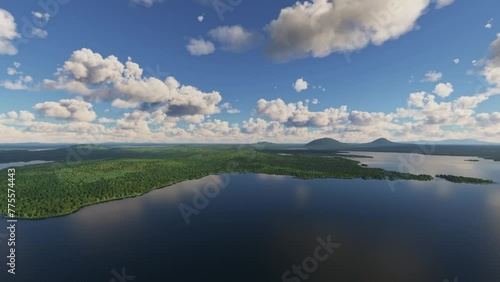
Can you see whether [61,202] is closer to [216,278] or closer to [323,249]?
[216,278]

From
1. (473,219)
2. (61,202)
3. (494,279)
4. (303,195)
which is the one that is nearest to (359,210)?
(303,195)

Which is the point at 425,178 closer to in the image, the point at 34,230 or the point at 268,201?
the point at 268,201

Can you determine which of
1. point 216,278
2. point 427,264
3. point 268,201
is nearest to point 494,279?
point 427,264

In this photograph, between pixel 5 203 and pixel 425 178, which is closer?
pixel 5 203

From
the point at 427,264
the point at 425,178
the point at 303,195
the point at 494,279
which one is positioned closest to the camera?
the point at 494,279

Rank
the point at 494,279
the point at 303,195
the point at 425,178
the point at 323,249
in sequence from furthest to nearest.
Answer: the point at 425,178
the point at 303,195
the point at 323,249
the point at 494,279

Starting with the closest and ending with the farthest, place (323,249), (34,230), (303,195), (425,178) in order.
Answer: (323,249) → (34,230) → (303,195) → (425,178)
